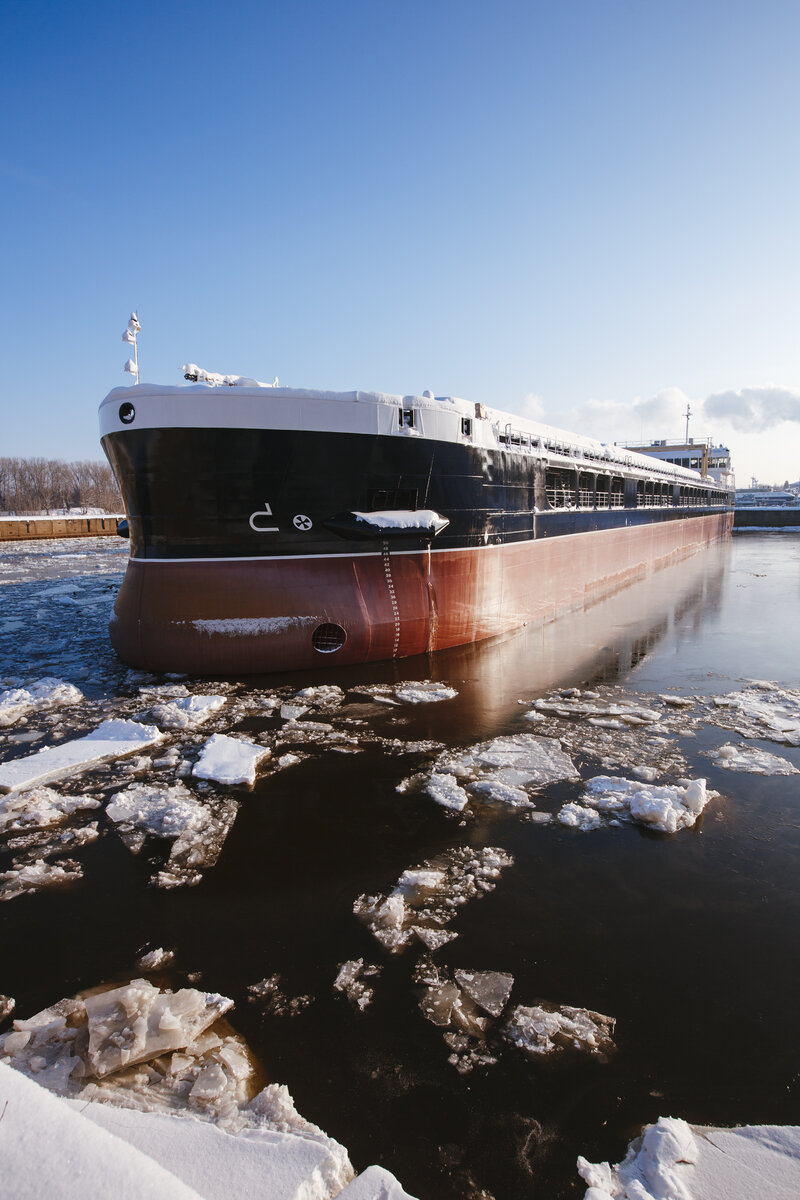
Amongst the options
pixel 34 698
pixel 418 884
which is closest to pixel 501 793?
pixel 418 884

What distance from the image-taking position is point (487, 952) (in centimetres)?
328

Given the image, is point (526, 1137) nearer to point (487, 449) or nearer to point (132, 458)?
point (132, 458)

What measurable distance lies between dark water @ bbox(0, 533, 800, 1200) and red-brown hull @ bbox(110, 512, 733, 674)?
2.72 metres

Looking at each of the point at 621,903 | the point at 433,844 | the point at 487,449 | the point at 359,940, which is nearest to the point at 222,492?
the point at 487,449

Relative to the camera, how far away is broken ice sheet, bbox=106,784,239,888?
4133 millimetres

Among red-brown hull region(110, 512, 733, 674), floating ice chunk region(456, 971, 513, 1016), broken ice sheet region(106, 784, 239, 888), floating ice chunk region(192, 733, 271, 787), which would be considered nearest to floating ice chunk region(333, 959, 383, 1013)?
floating ice chunk region(456, 971, 513, 1016)

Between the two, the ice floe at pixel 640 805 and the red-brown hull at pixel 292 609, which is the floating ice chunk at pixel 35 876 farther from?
the red-brown hull at pixel 292 609

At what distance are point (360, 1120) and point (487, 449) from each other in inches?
390

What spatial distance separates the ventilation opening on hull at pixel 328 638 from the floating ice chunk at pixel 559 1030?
20.9ft

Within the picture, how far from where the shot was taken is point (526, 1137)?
230 centimetres

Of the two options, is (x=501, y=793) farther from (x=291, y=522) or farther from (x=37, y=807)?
(x=291, y=522)

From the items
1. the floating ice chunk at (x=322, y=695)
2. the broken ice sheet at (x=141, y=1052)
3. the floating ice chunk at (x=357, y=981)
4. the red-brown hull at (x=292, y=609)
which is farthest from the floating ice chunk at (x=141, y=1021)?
the red-brown hull at (x=292, y=609)

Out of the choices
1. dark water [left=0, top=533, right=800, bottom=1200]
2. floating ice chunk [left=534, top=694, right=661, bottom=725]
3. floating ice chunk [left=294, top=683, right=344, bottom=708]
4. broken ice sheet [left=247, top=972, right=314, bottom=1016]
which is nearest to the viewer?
dark water [left=0, top=533, right=800, bottom=1200]

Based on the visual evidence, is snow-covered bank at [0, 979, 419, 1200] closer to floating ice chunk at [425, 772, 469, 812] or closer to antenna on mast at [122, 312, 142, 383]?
floating ice chunk at [425, 772, 469, 812]
